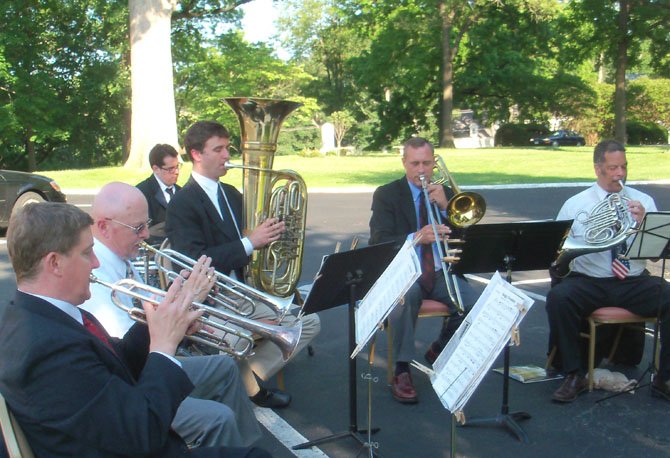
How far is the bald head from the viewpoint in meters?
3.17

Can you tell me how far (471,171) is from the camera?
21.5 metres

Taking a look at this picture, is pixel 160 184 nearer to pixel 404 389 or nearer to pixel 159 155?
pixel 159 155

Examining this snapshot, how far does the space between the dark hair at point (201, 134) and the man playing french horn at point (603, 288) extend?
2.38 metres

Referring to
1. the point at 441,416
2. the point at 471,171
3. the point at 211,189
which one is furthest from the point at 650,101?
the point at 211,189

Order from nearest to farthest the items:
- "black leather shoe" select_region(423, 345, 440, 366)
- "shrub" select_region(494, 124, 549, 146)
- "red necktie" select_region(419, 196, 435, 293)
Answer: "red necktie" select_region(419, 196, 435, 293)
"black leather shoe" select_region(423, 345, 440, 366)
"shrub" select_region(494, 124, 549, 146)

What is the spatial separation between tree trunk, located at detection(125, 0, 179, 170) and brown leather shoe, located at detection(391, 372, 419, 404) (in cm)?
1382

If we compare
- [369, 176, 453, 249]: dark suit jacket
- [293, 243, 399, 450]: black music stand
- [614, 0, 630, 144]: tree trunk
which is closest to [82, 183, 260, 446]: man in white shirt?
[293, 243, 399, 450]: black music stand

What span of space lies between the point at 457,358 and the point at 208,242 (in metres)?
2.18

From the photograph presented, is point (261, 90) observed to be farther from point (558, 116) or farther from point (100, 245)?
point (100, 245)

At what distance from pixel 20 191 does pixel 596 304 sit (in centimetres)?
941

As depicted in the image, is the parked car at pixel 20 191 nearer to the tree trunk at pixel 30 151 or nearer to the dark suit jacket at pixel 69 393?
the dark suit jacket at pixel 69 393

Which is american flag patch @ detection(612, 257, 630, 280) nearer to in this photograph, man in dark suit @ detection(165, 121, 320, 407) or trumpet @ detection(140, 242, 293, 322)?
man in dark suit @ detection(165, 121, 320, 407)

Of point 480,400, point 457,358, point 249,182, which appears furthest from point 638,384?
point 249,182

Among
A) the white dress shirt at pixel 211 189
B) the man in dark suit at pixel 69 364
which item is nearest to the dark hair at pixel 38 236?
the man in dark suit at pixel 69 364
